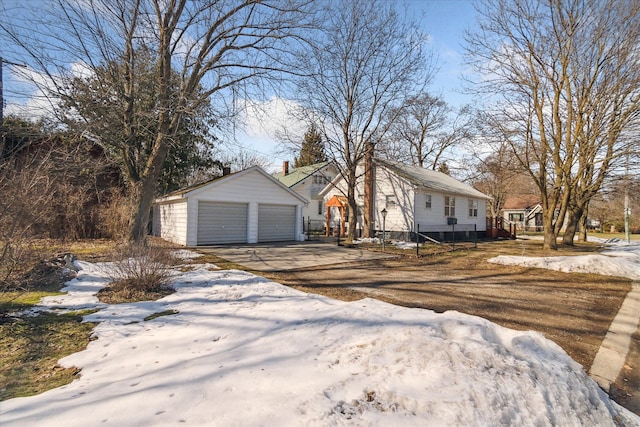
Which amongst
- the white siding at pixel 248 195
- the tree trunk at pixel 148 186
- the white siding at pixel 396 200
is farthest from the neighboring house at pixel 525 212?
the tree trunk at pixel 148 186

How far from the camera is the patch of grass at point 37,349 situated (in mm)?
2974

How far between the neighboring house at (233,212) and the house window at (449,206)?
9.79 metres

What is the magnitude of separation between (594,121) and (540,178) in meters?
3.12

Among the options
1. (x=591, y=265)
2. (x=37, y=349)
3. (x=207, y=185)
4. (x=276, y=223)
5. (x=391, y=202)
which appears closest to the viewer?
(x=37, y=349)

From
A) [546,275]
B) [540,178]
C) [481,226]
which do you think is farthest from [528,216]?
[546,275]

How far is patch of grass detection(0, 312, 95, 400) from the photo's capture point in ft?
9.76

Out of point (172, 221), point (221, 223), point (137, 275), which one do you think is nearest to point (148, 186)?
point (221, 223)

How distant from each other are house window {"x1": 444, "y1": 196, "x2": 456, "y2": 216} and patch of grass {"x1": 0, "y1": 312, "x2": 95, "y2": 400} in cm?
2071

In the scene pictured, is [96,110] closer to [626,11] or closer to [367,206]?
[367,206]

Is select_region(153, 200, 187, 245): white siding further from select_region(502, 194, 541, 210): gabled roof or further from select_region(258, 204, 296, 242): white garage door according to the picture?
select_region(502, 194, 541, 210): gabled roof

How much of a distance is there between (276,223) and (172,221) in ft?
18.1

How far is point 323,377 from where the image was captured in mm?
2656

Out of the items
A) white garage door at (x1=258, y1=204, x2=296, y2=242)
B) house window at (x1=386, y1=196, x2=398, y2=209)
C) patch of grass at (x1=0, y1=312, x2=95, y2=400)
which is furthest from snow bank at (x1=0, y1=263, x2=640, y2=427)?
house window at (x1=386, y1=196, x2=398, y2=209)

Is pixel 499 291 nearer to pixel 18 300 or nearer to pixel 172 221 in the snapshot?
pixel 18 300
